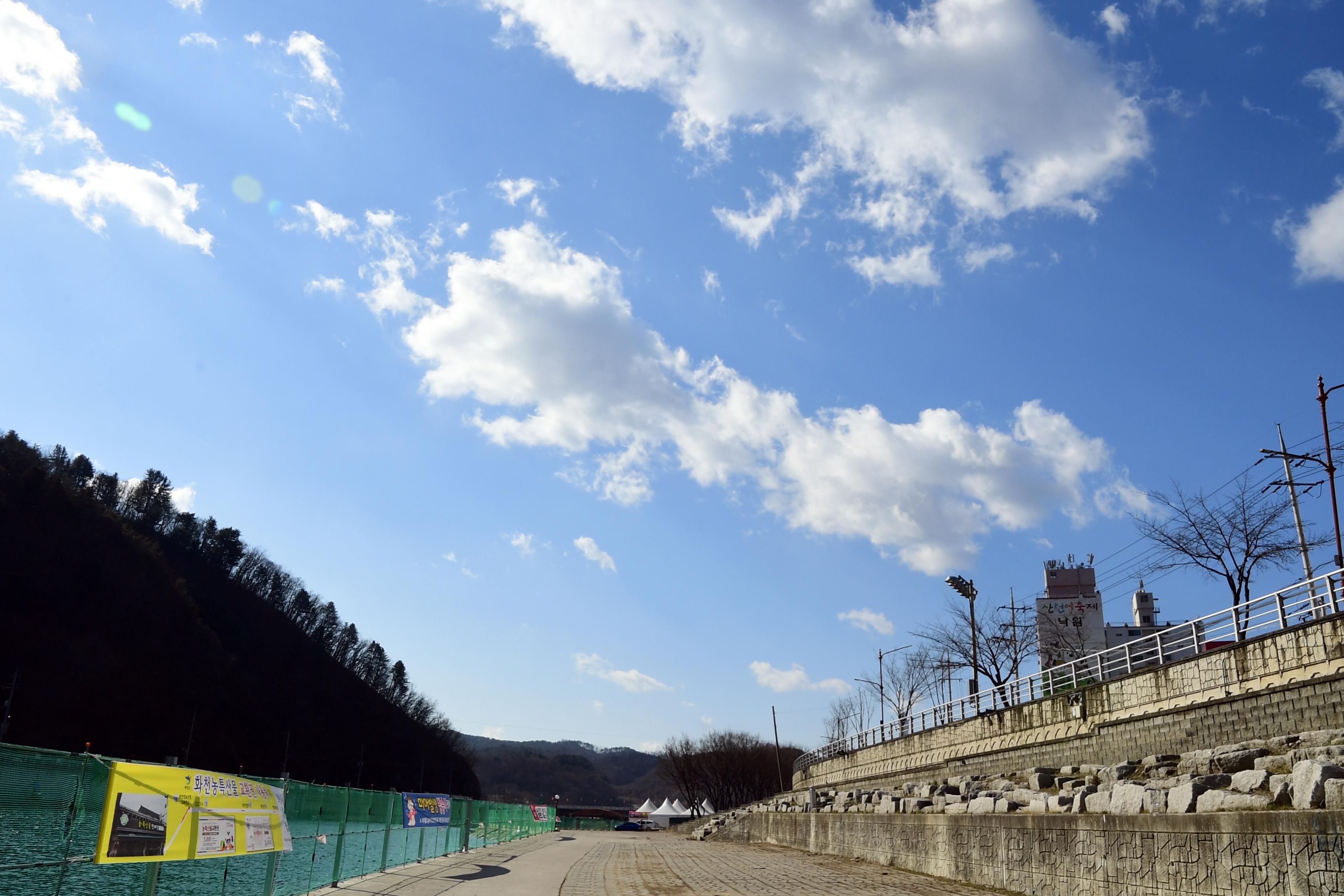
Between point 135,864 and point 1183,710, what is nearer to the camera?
point 135,864

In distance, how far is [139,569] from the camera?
123062 mm

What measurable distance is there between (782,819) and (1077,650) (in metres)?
32.4

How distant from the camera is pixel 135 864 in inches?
344

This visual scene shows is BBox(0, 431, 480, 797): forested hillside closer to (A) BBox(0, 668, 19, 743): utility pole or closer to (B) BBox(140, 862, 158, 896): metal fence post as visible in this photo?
(A) BBox(0, 668, 19, 743): utility pole

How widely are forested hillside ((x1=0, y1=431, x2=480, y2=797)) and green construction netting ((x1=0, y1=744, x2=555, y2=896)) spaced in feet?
300

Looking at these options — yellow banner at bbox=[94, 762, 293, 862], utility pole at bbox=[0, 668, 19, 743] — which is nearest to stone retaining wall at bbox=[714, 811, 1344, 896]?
yellow banner at bbox=[94, 762, 293, 862]

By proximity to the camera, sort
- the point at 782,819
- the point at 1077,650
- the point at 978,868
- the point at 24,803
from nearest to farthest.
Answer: the point at 24,803, the point at 978,868, the point at 782,819, the point at 1077,650

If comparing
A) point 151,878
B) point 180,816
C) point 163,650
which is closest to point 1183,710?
point 180,816

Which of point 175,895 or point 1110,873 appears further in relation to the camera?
point 1110,873

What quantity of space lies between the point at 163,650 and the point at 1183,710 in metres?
130

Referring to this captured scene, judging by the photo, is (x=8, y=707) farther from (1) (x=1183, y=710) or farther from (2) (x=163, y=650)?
(1) (x=1183, y=710)

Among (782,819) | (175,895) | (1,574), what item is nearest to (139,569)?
(1,574)

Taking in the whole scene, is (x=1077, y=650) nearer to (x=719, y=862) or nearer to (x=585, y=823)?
(x=719, y=862)

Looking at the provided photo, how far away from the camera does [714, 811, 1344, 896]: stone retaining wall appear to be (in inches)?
346
